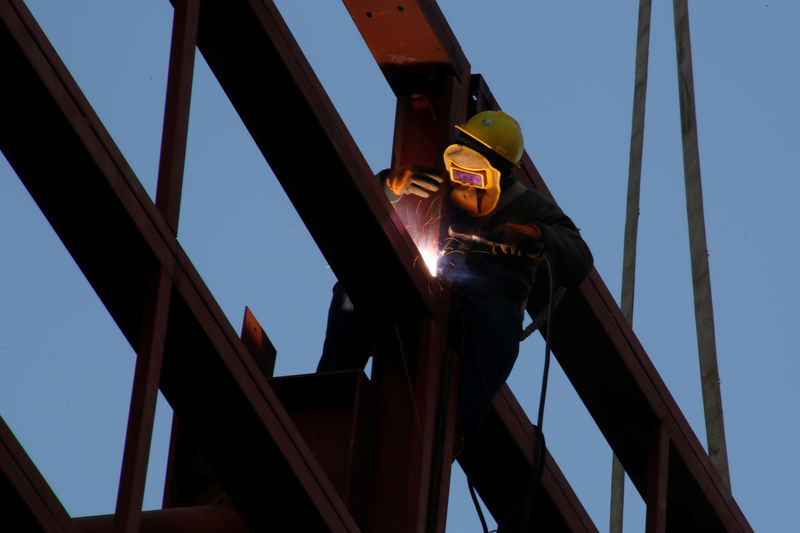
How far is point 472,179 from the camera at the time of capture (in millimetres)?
7426

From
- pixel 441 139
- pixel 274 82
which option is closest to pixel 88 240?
pixel 274 82

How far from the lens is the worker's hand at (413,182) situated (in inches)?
293

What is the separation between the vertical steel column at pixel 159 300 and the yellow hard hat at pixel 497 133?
1.77m

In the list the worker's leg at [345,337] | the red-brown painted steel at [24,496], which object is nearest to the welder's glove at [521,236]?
the worker's leg at [345,337]

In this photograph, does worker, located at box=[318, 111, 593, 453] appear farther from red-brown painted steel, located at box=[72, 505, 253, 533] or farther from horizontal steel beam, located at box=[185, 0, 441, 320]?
red-brown painted steel, located at box=[72, 505, 253, 533]

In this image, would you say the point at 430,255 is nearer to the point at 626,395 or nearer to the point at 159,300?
the point at 626,395

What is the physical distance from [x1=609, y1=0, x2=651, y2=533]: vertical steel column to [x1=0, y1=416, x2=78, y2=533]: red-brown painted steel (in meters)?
5.55

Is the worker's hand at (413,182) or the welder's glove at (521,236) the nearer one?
the welder's glove at (521,236)

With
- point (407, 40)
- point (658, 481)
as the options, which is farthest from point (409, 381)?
point (658, 481)

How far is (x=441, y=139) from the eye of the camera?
24.7 ft

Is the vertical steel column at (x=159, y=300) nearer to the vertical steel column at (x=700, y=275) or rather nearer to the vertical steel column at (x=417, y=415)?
the vertical steel column at (x=417, y=415)

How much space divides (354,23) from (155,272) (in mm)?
2348

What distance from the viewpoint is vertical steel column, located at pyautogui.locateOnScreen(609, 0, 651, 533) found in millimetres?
10453

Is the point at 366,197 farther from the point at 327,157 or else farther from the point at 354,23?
the point at 354,23
